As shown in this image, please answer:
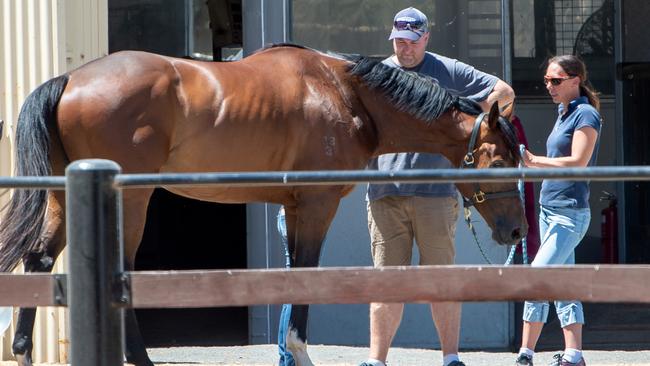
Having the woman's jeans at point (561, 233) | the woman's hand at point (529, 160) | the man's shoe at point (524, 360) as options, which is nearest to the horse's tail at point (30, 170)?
the woman's hand at point (529, 160)

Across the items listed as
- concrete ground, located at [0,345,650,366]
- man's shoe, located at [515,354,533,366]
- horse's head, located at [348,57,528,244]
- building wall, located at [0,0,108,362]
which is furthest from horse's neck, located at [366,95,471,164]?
building wall, located at [0,0,108,362]

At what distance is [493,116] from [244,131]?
1.24m

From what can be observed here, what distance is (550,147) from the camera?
570 cm

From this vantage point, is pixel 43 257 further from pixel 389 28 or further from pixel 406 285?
pixel 389 28

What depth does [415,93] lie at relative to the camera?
5.73 m

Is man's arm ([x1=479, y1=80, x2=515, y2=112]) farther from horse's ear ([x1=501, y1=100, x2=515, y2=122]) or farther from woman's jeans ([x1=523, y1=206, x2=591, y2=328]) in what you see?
woman's jeans ([x1=523, y1=206, x2=591, y2=328])

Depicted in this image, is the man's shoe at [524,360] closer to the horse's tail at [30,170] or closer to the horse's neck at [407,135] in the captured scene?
the horse's neck at [407,135]

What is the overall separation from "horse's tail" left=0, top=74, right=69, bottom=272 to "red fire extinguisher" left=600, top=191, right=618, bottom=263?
204 inches

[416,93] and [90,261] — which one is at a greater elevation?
[416,93]

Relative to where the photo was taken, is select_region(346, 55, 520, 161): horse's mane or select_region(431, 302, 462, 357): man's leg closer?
select_region(431, 302, 462, 357): man's leg

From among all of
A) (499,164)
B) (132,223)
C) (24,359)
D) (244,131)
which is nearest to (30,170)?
(132,223)

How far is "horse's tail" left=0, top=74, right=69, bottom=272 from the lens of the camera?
5000mm

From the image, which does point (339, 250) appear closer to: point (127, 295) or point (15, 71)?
point (15, 71)

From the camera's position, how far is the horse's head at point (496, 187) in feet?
18.4
